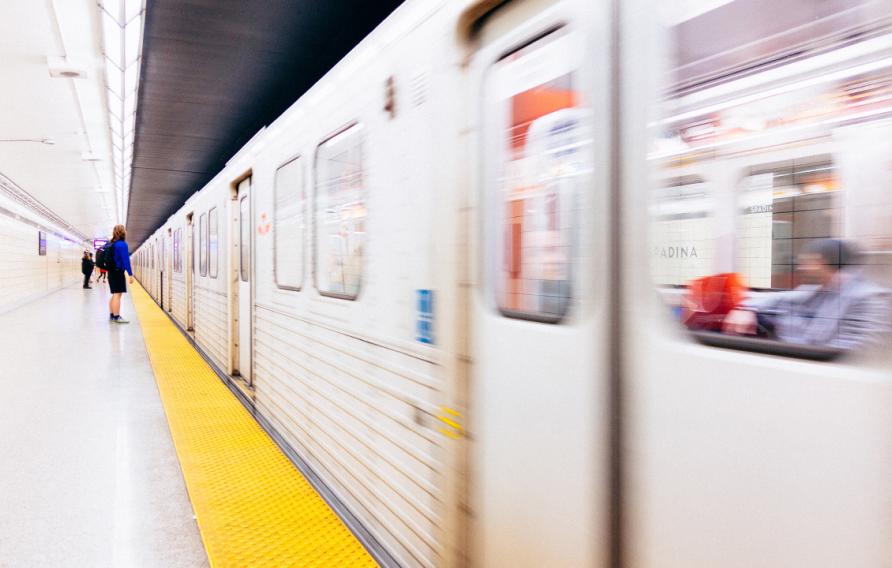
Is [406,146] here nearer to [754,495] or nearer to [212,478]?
[754,495]

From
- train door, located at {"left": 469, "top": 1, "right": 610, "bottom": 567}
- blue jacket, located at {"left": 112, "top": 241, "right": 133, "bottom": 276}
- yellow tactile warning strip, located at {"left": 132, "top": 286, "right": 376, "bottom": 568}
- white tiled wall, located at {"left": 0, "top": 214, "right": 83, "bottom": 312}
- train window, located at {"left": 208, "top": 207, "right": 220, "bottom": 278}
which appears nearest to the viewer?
train door, located at {"left": 469, "top": 1, "right": 610, "bottom": 567}

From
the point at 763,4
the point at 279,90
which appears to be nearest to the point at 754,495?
the point at 763,4

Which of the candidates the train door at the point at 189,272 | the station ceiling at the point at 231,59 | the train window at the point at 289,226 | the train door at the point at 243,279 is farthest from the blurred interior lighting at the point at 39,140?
the train window at the point at 289,226

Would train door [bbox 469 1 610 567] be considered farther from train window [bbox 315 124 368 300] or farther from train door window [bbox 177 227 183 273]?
train door window [bbox 177 227 183 273]

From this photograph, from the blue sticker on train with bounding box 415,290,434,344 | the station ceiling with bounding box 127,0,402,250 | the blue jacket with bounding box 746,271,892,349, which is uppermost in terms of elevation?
the station ceiling with bounding box 127,0,402,250

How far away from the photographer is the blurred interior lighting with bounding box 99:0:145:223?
194 inches

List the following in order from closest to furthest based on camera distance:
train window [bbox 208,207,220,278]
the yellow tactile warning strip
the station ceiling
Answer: the yellow tactile warning strip
the station ceiling
train window [bbox 208,207,220,278]

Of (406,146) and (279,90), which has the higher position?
(279,90)

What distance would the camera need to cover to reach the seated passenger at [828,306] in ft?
3.00

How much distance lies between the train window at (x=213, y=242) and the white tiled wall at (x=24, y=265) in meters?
9.27

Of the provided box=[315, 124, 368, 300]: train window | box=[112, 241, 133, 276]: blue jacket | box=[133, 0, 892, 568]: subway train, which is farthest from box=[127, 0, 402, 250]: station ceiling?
box=[133, 0, 892, 568]: subway train

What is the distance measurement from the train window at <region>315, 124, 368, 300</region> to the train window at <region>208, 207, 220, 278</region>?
3.72 m

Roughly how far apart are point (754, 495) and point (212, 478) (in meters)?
3.03

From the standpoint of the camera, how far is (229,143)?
33.8 feet
